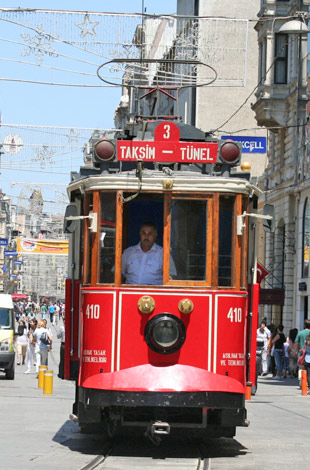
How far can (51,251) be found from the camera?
66812mm

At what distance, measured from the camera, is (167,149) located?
12.3m

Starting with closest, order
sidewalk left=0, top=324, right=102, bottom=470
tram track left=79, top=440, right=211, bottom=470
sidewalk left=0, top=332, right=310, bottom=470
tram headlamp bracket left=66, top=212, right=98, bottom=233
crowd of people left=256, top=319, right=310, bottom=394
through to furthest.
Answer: tram track left=79, top=440, right=211, bottom=470, sidewalk left=0, top=324, right=102, bottom=470, sidewalk left=0, top=332, right=310, bottom=470, tram headlamp bracket left=66, top=212, right=98, bottom=233, crowd of people left=256, top=319, right=310, bottom=394

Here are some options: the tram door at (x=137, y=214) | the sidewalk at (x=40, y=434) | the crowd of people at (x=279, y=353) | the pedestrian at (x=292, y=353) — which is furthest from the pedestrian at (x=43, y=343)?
the tram door at (x=137, y=214)

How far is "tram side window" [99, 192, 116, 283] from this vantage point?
12219 millimetres

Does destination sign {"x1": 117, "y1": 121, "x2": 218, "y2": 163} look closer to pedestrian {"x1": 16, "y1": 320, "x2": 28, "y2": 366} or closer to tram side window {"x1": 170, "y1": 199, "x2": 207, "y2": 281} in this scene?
tram side window {"x1": 170, "y1": 199, "x2": 207, "y2": 281}

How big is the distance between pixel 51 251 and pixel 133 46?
4348 cm

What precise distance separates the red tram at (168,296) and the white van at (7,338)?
49.9 ft

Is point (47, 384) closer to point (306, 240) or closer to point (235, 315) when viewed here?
point (235, 315)

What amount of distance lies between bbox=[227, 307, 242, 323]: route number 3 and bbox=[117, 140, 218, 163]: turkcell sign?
5.46 ft

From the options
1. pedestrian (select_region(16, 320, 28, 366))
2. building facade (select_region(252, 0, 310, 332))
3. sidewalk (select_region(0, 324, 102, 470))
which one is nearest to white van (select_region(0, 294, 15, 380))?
sidewalk (select_region(0, 324, 102, 470))

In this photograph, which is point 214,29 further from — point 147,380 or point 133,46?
point 147,380

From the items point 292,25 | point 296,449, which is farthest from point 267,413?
point 292,25

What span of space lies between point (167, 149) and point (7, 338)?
54.4ft

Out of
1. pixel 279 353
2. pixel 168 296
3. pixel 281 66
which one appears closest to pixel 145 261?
pixel 168 296
